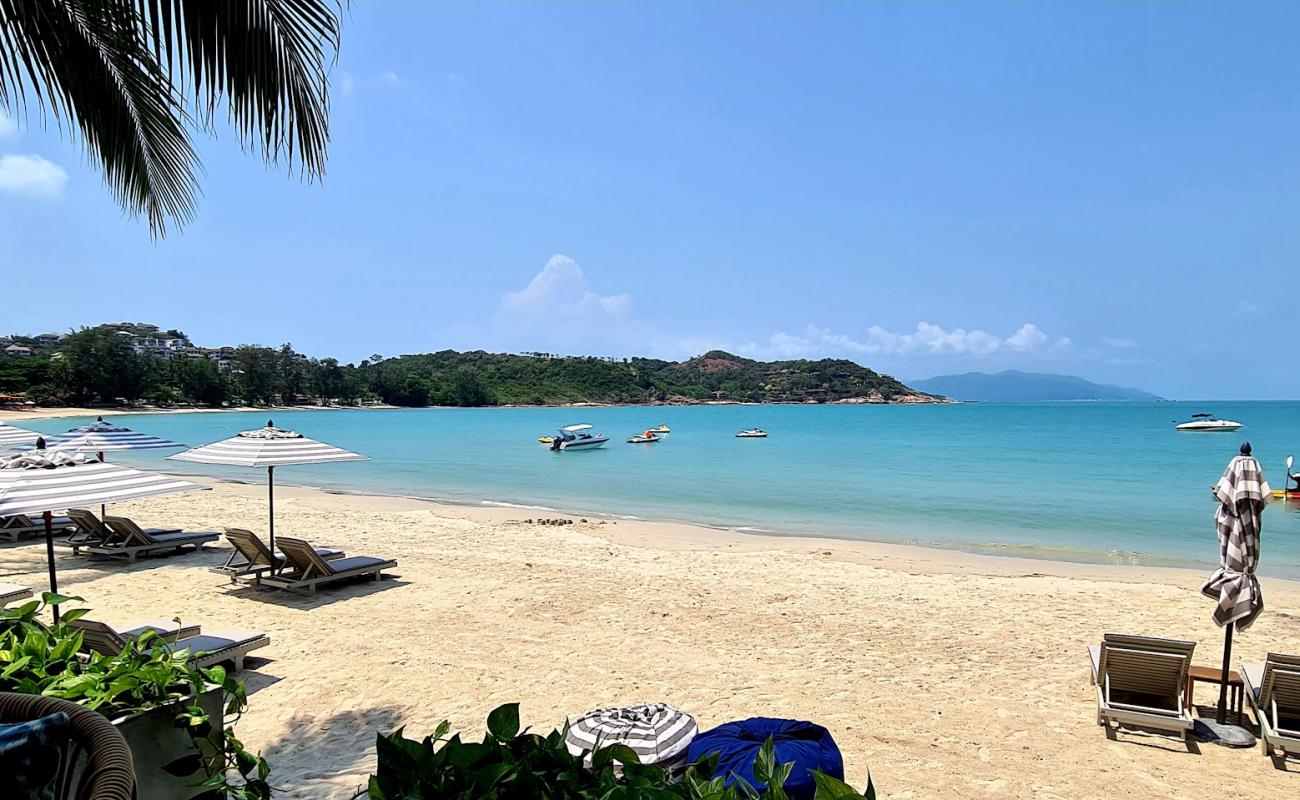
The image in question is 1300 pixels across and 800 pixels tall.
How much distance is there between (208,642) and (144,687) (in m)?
4.09

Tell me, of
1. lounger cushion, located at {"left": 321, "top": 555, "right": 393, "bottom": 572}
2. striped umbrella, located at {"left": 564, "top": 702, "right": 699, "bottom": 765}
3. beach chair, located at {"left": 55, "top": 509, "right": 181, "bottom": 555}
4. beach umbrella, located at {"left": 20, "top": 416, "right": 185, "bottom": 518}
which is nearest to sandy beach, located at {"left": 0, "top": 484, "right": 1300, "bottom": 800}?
lounger cushion, located at {"left": 321, "top": 555, "right": 393, "bottom": 572}

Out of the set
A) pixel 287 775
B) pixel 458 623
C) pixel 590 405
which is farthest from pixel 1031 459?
pixel 590 405

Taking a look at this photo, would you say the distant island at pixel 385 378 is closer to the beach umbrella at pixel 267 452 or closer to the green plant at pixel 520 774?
the beach umbrella at pixel 267 452

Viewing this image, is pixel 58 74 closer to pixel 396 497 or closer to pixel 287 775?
pixel 287 775

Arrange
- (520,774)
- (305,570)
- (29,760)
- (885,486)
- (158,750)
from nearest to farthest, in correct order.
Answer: (29,760)
(520,774)
(158,750)
(305,570)
(885,486)

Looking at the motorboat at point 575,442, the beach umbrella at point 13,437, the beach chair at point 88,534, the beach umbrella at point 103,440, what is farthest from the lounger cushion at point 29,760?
the motorboat at point 575,442

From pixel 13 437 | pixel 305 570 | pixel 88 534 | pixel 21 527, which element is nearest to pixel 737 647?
pixel 305 570

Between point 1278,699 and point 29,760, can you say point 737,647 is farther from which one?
point 29,760

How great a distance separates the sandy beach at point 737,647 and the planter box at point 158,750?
1.94 meters

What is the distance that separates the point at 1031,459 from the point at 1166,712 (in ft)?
122

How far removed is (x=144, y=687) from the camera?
7.32 ft

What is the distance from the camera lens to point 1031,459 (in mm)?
38312

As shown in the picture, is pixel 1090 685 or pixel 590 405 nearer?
pixel 1090 685

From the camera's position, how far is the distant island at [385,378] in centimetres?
7356
